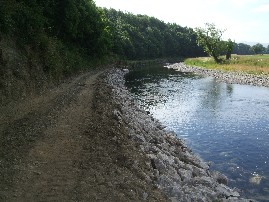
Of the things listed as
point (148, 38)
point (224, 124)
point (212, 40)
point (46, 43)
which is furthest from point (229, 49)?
point (46, 43)

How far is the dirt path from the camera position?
1220 centimetres

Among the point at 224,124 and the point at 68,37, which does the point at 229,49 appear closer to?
the point at 68,37

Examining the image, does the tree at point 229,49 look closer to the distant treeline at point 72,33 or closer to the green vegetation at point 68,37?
the green vegetation at point 68,37

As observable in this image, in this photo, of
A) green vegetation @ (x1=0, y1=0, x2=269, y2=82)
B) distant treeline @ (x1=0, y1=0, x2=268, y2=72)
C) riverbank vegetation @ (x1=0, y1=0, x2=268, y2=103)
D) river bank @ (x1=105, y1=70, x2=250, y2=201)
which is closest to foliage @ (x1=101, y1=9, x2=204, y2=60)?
distant treeline @ (x1=0, y1=0, x2=268, y2=72)

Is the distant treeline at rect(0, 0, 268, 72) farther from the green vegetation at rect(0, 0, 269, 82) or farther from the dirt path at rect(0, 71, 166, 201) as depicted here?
the dirt path at rect(0, 71, 166, 201)

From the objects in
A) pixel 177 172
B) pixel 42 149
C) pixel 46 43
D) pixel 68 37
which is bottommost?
pixel 177 172

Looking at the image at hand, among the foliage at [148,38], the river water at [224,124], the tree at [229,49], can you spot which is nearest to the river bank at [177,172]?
the river water at [224,124]

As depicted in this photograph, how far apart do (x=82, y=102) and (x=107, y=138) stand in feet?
33.1

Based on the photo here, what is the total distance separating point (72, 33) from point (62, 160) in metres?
42.5

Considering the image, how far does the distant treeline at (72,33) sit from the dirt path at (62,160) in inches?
403

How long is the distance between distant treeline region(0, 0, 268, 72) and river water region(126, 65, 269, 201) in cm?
1287

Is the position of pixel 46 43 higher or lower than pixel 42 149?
higher

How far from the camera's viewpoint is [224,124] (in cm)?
3106

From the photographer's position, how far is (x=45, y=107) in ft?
80.8
